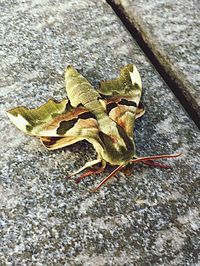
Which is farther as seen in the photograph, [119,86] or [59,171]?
[119,86]

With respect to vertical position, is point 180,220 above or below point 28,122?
below

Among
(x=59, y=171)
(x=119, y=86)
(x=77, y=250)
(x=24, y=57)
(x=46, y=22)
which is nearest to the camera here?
(x=77, y=250)

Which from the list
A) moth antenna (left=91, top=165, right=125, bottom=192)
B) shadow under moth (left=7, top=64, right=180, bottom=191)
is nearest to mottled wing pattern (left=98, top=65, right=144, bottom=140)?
shadow under moth (left=7, top=64, right=180, bottom=191)

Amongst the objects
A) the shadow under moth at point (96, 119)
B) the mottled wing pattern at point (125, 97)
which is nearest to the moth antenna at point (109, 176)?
the shadow under moth at point (96, 119)

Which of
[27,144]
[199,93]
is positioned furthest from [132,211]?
[199,93]

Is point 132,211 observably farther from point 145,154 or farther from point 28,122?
point 28,122

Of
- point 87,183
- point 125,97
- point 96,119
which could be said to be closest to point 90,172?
point 87,183

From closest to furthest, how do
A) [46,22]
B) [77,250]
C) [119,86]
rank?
[77,250] → [119,86] → [46,22]

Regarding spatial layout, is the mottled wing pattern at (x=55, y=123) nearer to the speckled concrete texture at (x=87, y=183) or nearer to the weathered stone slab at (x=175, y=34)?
the speckled concrete texture at (x=87, y=183)
